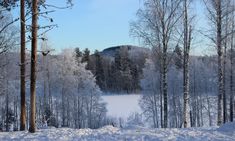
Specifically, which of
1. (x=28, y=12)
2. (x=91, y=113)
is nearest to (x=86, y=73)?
(x=91, y=113)

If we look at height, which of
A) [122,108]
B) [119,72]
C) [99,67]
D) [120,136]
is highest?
[99,67]

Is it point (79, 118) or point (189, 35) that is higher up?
point (189, 35)

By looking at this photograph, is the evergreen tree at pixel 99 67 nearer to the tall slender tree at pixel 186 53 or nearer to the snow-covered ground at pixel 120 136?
the tall slender tree at pixel 186 53

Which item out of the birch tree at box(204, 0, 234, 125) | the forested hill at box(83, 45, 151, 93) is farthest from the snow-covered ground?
the forested hill at box(83, 45, 151, 93)

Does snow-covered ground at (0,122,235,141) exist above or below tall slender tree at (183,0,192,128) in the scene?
below

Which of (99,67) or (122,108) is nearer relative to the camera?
(122,108)

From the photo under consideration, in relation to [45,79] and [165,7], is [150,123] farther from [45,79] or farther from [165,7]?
[165,7]

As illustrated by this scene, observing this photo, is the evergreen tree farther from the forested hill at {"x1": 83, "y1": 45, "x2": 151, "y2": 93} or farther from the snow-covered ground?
the snow-covered ground

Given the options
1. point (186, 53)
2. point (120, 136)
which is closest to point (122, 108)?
point (186, 53)

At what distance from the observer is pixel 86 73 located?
45.3 m

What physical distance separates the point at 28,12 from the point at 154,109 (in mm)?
31087

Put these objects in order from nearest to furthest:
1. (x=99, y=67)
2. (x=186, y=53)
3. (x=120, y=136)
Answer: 1. (x=120, y=136)
2. (x=186, y=53)
3. (x=99, y=67)

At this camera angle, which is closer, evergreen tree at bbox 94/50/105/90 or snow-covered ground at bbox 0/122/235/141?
snow-covered ground at bbox 0/122/235/141

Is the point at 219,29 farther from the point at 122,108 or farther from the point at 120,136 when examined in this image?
the point at 122,108
